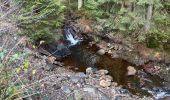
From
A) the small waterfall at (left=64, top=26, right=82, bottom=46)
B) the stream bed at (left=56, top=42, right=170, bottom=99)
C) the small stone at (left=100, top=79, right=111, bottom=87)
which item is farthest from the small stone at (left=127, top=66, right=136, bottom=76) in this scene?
the small waterfall at (left=64, top=26, right=82, bottom=46)

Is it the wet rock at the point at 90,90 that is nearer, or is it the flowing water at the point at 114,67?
the wet rock at the point at 90,90

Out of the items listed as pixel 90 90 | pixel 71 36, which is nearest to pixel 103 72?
pixel 90 90

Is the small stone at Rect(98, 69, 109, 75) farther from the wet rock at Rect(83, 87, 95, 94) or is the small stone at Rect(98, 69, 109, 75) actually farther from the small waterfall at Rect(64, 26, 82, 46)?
the small waterfall at Rect(64, 26, 82, 46)

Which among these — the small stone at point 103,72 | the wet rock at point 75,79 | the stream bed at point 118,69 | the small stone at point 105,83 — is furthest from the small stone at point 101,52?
the wet rock at point 75,79

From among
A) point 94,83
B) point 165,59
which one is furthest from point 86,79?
point 165,59

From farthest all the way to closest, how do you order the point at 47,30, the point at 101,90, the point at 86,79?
the point at 47,30 < the point at 86,79 < the point at 101,90

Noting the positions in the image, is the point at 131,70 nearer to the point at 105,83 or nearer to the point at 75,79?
the point at 105,83

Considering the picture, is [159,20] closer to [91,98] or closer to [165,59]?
[165,59]

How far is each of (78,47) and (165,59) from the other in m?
3.53

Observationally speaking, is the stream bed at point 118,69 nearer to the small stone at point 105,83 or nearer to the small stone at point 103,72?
Answer: the small stone at point 103,72

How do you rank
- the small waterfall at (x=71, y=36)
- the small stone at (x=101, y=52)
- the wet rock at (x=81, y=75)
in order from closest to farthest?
the wet rock at (x=81, y=75) < the small stone at (x=101, y=52) < the small waterfall at (x=71, y=36)

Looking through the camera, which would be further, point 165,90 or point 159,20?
point 159,20

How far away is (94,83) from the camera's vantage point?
9.60 m

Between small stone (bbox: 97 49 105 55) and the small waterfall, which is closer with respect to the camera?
small stone (bbox: 97 49 105 55)
